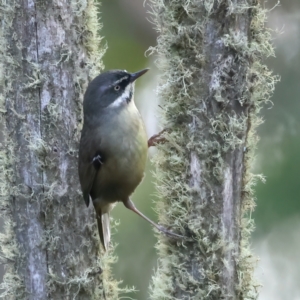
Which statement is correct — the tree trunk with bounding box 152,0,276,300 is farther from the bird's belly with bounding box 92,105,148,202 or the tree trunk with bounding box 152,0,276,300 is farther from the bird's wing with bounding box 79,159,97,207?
the bird's wing with bounding box 79,159,97,207

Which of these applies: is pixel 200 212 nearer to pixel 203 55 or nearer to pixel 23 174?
pixel 203 55

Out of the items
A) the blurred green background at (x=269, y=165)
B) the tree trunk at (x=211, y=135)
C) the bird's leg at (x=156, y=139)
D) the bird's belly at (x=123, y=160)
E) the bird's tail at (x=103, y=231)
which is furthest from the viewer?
the blurred green background at (x=269, y=165)

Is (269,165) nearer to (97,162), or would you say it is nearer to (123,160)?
(123,160)

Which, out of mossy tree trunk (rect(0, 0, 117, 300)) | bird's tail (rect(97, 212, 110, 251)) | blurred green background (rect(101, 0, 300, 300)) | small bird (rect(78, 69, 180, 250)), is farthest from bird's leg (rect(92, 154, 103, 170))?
blurred green background (rect(101, 0, 300, 300))

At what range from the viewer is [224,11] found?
2.77 meters

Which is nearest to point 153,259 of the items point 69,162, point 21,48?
point 69,162

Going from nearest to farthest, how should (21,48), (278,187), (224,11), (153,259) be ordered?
(224,11)
(21,48)
(278,187)
(153,259)

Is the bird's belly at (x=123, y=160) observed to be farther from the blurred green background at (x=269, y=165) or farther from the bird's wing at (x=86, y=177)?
the blurred green background at (x=269, y=165)

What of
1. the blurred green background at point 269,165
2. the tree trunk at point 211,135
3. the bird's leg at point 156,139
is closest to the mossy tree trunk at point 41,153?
the bird's leg at point 156,139

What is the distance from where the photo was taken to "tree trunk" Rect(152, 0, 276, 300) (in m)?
2.77

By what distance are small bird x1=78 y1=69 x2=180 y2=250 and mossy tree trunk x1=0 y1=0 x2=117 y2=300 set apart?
150 mm

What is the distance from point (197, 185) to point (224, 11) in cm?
86

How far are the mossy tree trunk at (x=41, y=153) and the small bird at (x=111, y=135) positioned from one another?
0.15 meters

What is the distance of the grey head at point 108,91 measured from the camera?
355cm
